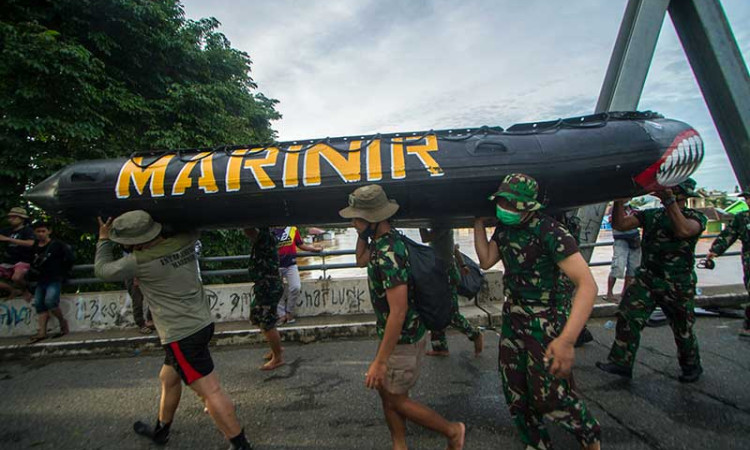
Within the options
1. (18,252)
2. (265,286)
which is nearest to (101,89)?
(18,252)

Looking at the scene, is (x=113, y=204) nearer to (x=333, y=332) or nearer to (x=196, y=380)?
(x=196, y=380)

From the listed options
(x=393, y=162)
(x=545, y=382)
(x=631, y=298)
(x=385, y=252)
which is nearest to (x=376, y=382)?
(x=385, y=252)

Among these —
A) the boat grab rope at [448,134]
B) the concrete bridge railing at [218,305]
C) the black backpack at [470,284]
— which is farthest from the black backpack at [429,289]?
the concrete bridge railing at [218,305]

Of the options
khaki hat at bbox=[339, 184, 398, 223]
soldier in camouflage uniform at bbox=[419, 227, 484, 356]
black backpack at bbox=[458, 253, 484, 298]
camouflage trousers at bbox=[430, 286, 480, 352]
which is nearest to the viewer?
khaki hat at bbox=[339, 184, 398, 223]

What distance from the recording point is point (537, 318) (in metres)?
1.94

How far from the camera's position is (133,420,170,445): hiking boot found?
252 cm

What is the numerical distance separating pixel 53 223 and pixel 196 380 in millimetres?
7492

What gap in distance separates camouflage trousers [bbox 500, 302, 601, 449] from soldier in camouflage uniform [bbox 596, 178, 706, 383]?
1.51 metres

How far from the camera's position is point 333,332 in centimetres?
460

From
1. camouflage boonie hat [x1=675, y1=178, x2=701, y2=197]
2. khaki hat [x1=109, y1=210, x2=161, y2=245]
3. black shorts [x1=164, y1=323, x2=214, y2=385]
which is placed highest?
camouflage boonie hat [x1=675, y1=178, x2=701, y2=197]

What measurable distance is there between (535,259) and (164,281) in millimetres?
2426

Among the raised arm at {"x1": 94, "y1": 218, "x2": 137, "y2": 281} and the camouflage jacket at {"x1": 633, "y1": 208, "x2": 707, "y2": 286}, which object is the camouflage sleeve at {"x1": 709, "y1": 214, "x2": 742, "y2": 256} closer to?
the camouflage jacket at {"x1": 633, "y1": 208, "x2": 707, "y2": 286}

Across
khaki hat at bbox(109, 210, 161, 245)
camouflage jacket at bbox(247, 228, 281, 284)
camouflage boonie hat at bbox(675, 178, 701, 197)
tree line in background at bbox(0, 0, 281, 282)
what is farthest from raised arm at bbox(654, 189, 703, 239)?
tree line in background at bbox(0, 0, 281, 282)

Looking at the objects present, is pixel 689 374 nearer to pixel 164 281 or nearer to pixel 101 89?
pixel 164 281
